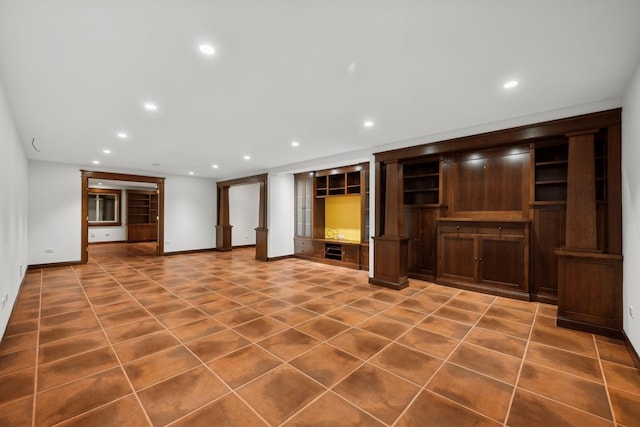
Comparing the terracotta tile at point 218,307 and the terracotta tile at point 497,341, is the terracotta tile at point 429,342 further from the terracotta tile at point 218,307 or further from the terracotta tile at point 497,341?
the terracotta tile at point 218,307

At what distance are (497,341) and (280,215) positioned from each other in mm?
6094

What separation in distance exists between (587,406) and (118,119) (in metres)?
5.63

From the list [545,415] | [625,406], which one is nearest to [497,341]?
[625,406]

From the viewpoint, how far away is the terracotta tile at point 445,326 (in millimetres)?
3080

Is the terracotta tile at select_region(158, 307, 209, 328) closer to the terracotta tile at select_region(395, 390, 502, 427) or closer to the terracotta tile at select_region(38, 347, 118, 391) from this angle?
the terracotta tile at select_region(38, 347, 118, 391)

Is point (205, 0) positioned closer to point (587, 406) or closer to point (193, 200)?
point (587, 406)

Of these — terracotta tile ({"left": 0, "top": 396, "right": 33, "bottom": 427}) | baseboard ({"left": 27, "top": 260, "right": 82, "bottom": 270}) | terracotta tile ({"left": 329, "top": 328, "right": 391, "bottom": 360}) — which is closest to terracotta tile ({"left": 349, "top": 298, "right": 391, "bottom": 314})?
terracotta tile ({"left": 329, "top": 328, "right": 391, "bottom": 360})

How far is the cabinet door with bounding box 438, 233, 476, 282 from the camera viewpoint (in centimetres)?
477

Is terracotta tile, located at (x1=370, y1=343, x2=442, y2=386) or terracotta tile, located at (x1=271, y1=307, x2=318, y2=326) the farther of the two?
terracotta tile, located at (x1=271, y1=307, x2=318, y2=326)

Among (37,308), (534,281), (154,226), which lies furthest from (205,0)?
(154,226)

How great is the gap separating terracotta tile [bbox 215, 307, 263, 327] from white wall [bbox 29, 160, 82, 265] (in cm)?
603

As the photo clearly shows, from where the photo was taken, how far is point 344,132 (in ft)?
14.5

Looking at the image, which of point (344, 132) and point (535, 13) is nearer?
point (535, 13)

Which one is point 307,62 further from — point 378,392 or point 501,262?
point 501,262
